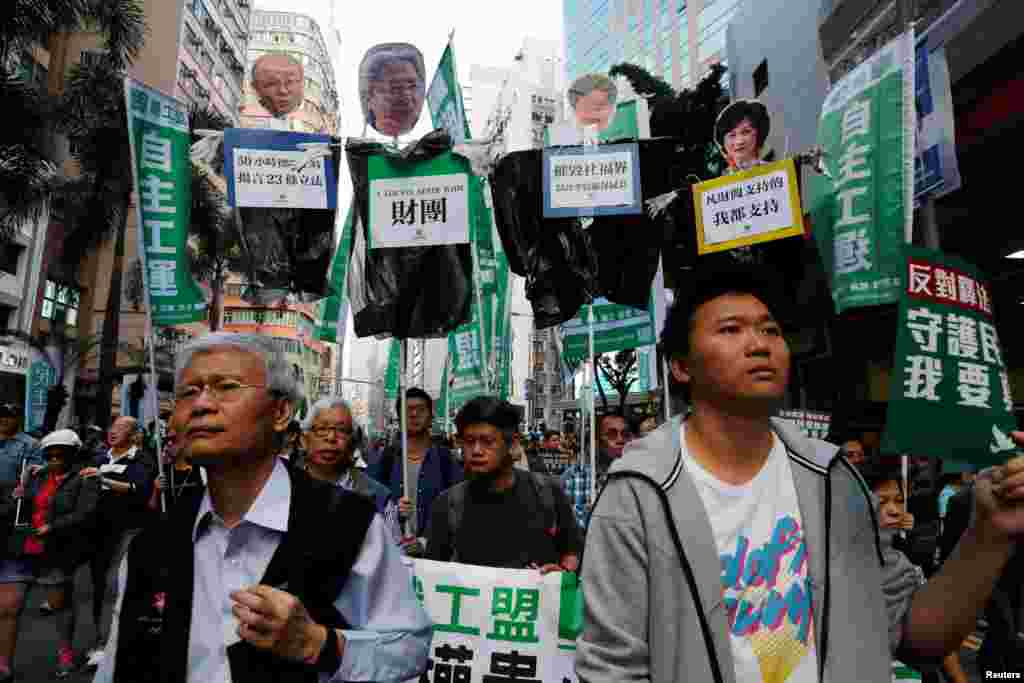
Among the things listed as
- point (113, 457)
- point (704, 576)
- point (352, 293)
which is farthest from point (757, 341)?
point (113, 457)

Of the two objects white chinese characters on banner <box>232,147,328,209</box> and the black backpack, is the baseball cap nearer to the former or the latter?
white chinese characters on banner <box>232,147,328,209</box>

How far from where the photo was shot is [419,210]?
5.52 meters

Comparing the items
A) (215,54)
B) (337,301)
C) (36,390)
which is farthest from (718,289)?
(215,54)

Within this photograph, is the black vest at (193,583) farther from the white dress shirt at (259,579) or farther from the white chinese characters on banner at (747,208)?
the white chinese characters on banner at (747,208)

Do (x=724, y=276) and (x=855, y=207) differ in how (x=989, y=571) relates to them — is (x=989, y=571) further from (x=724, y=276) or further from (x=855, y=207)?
(x=855, y=207)

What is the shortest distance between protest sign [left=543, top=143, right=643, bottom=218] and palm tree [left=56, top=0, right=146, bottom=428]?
64.0ft

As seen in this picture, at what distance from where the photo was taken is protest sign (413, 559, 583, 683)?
343 centimetres

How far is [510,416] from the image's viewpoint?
13.6 ft

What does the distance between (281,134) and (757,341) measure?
4697mm

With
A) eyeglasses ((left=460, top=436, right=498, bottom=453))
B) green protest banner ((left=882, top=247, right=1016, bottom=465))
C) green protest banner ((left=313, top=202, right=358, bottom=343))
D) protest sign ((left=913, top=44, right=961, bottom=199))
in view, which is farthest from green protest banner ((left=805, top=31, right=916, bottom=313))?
green protest banner ((left=313, top=202, right=358, bottom=343))

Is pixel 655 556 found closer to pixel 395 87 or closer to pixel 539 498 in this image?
pixel 539 498

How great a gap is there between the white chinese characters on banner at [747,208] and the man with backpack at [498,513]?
260 centimetres

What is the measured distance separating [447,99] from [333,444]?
12.5 feet

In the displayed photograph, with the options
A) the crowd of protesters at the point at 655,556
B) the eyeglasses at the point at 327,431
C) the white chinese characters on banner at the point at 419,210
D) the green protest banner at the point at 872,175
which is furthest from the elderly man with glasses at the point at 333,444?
the green protest banner at the point at 872,175
